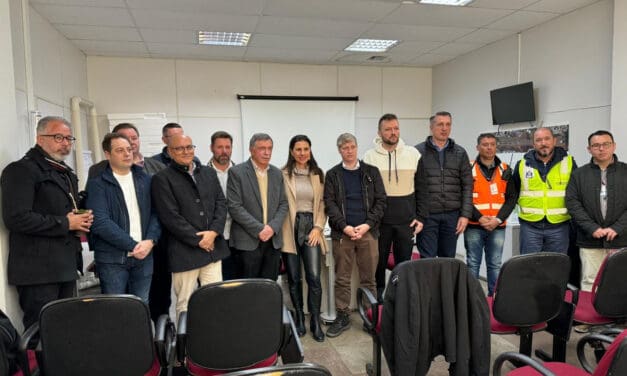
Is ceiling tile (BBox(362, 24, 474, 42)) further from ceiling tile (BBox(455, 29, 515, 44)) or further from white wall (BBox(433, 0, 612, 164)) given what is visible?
white wall (BBox(433, 0, 612, 164))

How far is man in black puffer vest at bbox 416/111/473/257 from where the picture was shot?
318 cm

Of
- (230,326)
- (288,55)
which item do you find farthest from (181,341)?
(288,55)

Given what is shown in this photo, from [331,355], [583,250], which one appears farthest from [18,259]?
[583,250]

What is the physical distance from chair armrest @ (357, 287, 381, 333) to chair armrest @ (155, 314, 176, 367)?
3.41 feet

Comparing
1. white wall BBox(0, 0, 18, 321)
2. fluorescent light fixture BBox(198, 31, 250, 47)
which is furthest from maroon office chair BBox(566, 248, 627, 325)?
fluorescent light fixture BBox(198, 31, 250, 47)

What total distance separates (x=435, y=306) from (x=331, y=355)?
3.90 feet

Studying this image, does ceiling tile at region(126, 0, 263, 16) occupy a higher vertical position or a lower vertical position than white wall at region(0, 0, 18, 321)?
higher

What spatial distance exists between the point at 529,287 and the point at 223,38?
14.7ft

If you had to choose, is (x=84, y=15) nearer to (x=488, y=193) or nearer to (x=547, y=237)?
(x=488, y=193)

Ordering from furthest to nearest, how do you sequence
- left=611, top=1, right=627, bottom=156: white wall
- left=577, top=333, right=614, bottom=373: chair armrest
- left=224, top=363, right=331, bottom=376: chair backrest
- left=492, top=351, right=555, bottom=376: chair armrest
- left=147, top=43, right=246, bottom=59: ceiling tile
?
1. left=147, top=43, right=246, bottom=59: ceiling tile
2. left=611, top=1, right=627, bottom=156: white wall
3. left=577, top=333, right=614, bottom=373: chair armrest
4. left=492, top=351, right=555, bottom=376: chair armrest
5. left=224, top=363, right=331, bottom=376: chair backrest

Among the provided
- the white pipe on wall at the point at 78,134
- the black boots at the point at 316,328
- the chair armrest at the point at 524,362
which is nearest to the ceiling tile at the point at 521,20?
the black boots at the point at 316,328

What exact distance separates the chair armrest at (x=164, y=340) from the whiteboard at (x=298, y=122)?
4489 mm

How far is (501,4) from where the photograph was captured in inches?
158

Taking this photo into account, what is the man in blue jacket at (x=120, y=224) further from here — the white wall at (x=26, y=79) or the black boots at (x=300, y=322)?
the black boots at (x=300, y=322)
